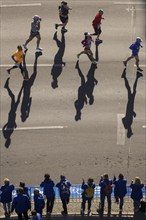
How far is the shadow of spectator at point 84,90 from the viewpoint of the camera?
22.7m

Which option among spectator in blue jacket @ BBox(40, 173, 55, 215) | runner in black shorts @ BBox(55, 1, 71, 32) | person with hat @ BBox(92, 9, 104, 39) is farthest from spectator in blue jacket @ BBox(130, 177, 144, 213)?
runner in black shorts @ BBox(55, 1, 71, 32)

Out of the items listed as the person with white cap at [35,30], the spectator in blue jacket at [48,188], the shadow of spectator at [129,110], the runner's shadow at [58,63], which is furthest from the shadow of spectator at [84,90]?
the spectator in blue jacket at [48,188]

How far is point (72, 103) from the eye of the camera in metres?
22.8

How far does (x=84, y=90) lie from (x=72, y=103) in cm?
80

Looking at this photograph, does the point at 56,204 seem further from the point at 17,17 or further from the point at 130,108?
the point at 17,17

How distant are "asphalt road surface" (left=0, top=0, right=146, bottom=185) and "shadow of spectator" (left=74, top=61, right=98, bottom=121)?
0.04 meters

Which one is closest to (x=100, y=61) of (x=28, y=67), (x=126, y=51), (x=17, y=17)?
(x=126, y=51)

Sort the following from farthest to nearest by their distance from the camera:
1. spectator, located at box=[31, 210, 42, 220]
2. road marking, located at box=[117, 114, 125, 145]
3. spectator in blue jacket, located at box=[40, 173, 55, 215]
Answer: road marking, located at box=[117, 114, 125, 145]
spectator in blue jacket, located at box=[40, 173, 55, 215]
spectator, located at box=[31, 210, 42, 220]

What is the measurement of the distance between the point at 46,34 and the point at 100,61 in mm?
2679

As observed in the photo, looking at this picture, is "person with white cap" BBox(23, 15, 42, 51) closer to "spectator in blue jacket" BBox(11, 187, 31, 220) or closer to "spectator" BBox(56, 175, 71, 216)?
"spectator" BBox(56, 175, 71, 216)

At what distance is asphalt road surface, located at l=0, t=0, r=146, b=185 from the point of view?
20984mm

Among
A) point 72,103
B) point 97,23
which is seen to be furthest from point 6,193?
point 97,23

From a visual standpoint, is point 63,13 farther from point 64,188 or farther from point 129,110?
point 64,188

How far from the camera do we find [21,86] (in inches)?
920
